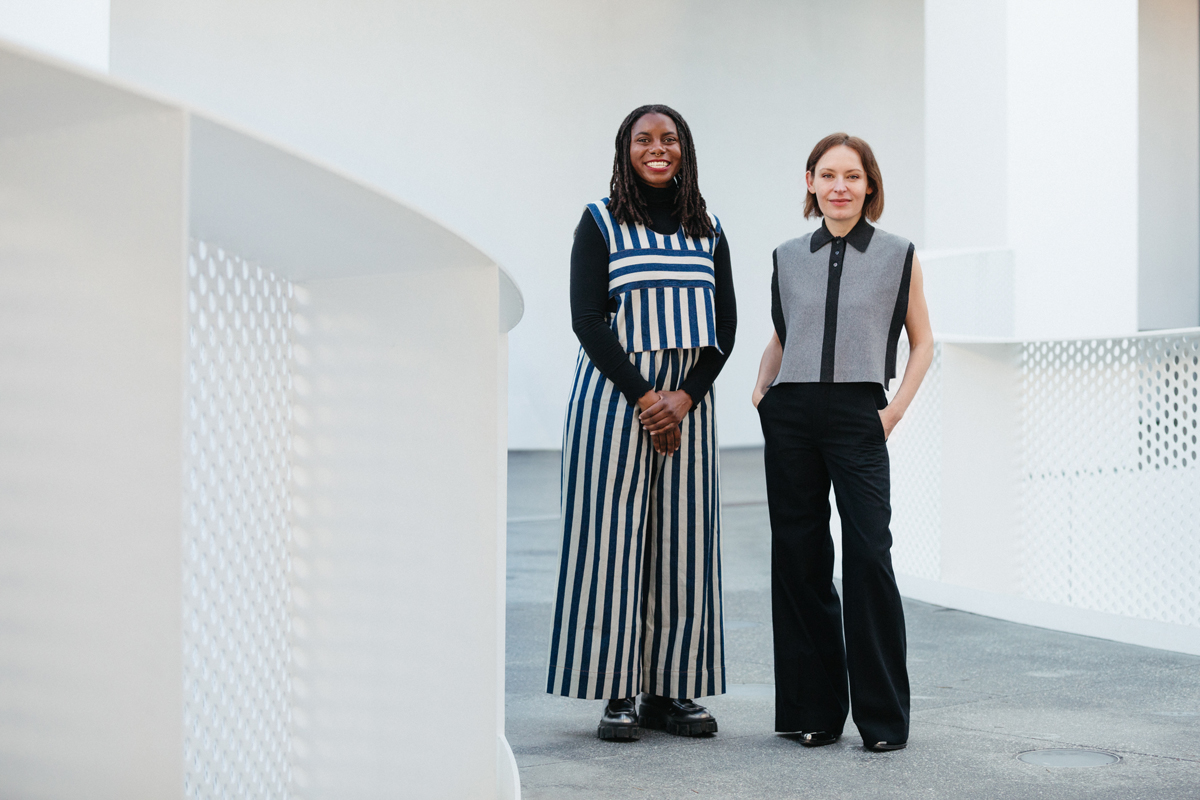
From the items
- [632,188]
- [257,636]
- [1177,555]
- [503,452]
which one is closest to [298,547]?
[257,636]

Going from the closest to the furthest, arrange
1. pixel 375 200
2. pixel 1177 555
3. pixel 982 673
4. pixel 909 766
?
pixel 375 200 → pixel 909 766 → pixel 982 673 → pixel 1177 555

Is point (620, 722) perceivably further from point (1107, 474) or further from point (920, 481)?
point (920, 481)

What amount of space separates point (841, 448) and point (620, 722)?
2.46ft

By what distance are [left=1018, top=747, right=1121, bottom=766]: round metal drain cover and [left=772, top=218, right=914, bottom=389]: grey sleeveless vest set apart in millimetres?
806

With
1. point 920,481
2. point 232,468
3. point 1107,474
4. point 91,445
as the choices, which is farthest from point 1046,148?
point 91,445

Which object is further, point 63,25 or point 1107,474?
point 1107,474

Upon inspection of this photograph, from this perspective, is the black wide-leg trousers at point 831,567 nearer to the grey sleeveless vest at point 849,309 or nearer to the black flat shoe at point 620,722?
the grey sleeveless vest at point 849,309

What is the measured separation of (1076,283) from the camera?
244 inches

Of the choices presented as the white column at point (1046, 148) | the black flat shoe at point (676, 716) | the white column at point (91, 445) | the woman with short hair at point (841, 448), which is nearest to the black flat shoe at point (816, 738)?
the woman with short hair at point (841, 448)

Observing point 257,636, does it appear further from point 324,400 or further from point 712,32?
point 712,32

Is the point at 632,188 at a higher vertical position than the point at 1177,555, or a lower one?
higher

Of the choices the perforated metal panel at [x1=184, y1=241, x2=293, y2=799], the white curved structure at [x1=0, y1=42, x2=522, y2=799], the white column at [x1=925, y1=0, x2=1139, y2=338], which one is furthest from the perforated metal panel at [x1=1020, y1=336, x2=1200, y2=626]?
the perforated metal panel at [x1=184, y1=241, x2=293, y2=799]

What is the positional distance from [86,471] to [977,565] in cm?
369

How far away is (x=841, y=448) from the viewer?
2357 mm
